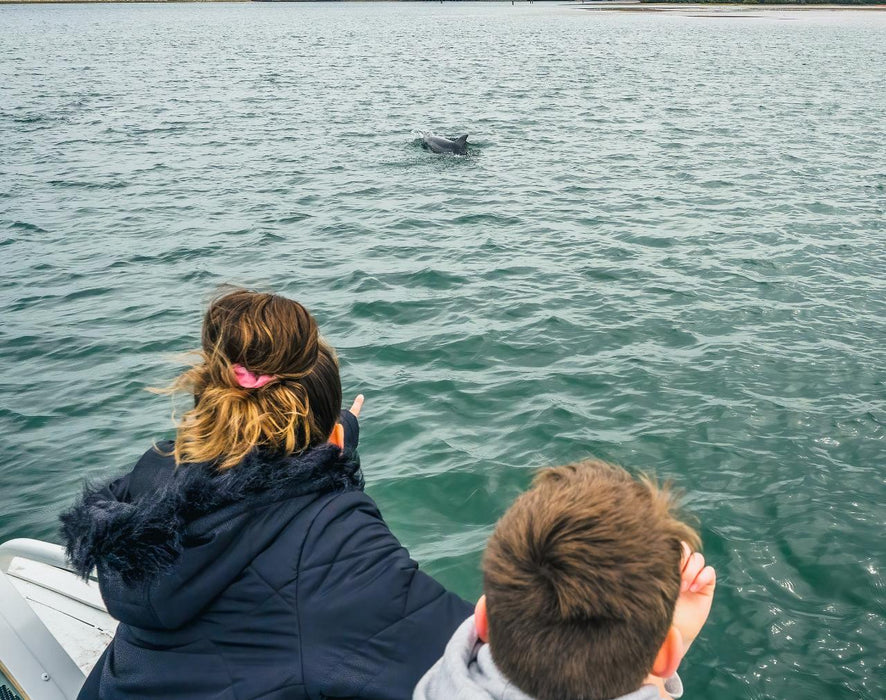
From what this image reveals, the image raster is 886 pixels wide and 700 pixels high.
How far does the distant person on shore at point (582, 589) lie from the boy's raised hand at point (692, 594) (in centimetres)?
15

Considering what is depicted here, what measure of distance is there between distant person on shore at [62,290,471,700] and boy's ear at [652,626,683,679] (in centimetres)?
72

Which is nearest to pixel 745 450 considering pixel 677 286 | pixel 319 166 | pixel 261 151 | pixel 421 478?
pixel 421 478

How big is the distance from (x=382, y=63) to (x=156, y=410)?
122 feet

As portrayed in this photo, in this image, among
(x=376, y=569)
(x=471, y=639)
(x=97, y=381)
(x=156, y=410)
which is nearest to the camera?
(x=471, y=639)

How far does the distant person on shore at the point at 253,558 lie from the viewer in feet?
7.97

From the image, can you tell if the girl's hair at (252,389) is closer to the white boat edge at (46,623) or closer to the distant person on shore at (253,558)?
the distant person on shore at (253,558)

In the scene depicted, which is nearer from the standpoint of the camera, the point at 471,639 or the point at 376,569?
the point at 471,639

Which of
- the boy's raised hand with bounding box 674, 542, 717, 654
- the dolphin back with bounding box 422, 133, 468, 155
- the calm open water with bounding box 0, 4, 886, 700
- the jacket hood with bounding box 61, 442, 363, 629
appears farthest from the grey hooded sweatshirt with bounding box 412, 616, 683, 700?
the dolphin back with bounding box 422, 133, 468, 155

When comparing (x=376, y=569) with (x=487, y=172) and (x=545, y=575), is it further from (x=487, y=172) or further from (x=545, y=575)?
A: (x=487, y=172)

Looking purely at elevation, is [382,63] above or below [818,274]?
below

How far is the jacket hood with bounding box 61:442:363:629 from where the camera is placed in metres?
2.39

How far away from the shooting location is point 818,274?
34.4 ft

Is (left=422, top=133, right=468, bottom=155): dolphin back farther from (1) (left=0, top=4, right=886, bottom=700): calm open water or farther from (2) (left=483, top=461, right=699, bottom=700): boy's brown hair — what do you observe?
(2) (left=483, top=461, right=699, bottom=700): boy's brown hair

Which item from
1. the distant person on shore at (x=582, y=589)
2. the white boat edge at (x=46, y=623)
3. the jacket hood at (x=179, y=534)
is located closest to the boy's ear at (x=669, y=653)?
the distant person on shore at (x=582, y=589)
